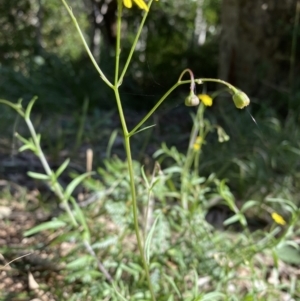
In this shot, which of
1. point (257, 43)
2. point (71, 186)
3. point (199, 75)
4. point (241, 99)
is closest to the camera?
point (241, 99)

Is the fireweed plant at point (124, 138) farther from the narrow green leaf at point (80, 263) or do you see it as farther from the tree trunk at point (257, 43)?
the tree trunk at point (257, 43)

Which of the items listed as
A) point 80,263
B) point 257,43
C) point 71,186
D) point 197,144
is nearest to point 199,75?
point 257,43

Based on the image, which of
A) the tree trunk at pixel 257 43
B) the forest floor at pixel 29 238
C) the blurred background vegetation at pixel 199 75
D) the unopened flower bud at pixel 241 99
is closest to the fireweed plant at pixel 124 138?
the unopened flower bud at pixel 241 99

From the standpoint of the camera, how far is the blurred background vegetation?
233 centimetres

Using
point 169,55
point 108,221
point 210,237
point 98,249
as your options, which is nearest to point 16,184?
point 108,221

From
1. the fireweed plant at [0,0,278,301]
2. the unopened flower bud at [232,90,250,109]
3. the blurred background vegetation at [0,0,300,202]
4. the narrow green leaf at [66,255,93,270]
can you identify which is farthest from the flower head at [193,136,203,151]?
the unopened flower bud at [232,90,250,109]

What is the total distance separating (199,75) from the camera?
434 cm

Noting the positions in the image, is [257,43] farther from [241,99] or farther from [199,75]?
[241,99]

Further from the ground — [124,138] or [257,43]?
[124,138]

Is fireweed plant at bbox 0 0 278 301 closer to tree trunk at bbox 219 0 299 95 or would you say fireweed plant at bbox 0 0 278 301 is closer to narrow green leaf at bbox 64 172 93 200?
narrow green leaf at bbox 64 172 93 200

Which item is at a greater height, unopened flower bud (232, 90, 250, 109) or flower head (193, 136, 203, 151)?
unopened flower bud (232, 90, 250, 109)

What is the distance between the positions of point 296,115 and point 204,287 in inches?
67.8

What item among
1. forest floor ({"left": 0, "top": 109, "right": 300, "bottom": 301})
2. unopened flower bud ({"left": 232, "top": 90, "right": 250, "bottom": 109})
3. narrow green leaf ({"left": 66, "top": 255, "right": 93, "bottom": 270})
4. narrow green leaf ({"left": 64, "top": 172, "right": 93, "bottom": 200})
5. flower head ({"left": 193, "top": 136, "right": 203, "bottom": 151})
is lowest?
forest floor ({"left": 0, "top": 109, "right": 300, "bottom": 301})

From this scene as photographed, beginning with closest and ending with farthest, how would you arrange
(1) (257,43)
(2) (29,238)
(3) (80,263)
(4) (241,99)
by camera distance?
(4) (241,99) < (3) (80,263) < (2) (29,238) < (1) (257,43)
